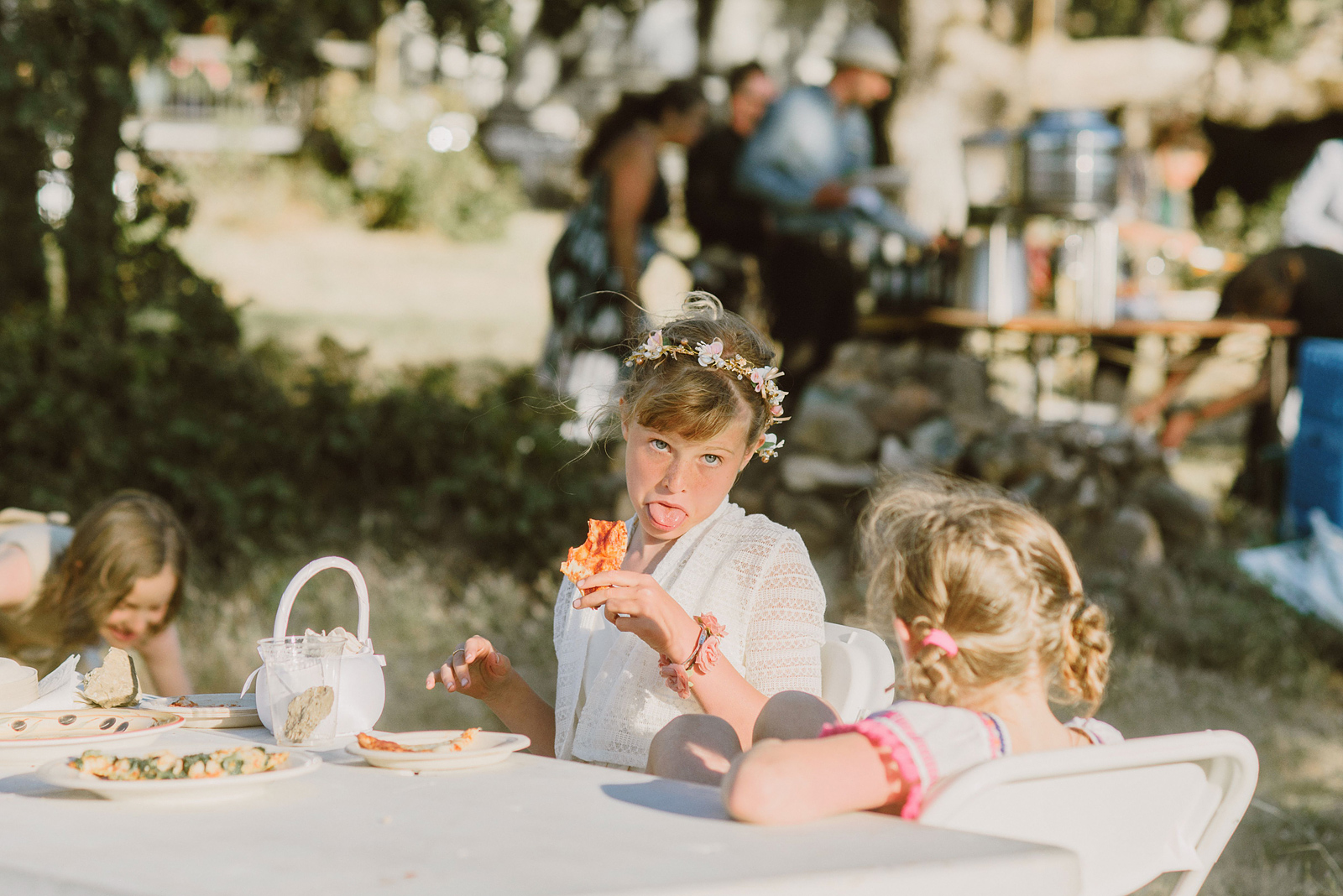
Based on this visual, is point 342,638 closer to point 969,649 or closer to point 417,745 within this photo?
point 417,745

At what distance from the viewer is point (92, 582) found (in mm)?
3424

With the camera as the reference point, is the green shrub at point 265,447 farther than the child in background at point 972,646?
Yes

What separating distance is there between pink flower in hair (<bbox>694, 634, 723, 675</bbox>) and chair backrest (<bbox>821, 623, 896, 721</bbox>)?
291mm

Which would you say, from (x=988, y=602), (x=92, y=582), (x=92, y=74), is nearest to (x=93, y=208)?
(x=92, y=74)

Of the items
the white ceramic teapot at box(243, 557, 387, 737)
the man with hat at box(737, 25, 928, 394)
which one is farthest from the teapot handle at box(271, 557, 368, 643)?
the man with hat at box(737, 25, 928, 394)

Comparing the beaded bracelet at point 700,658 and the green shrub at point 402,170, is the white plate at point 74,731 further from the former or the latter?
the green shrub at point 402,170

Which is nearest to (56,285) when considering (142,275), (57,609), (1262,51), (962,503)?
(142,275)

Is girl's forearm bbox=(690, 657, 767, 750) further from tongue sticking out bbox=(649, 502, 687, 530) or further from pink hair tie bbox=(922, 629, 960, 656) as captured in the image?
pink hair tie bbox=(922, 629, 960, 656)

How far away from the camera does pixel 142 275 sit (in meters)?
6.45

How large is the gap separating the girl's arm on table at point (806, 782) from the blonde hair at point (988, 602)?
208mm

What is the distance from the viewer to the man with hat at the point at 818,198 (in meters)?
7.00

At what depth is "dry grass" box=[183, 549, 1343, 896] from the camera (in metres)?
3.84

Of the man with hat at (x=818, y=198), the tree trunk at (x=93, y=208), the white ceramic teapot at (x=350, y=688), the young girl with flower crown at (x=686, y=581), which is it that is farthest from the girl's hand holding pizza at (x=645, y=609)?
the man with hat at (x=818, y=198)

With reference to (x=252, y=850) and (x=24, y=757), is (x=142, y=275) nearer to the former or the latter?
(x=24, y=757)
